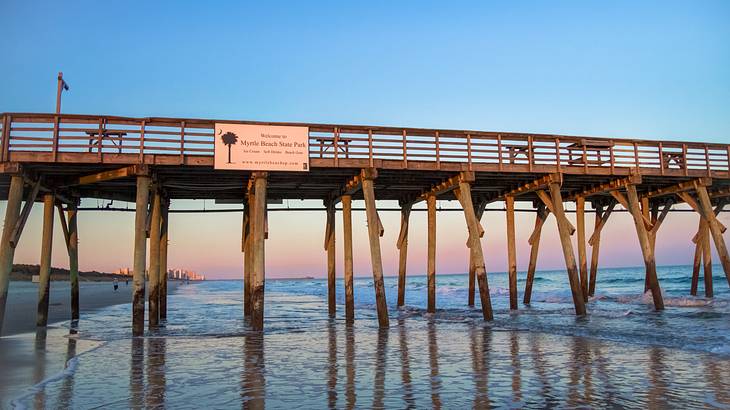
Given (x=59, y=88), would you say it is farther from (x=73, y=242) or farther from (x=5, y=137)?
(x=73, y=242)

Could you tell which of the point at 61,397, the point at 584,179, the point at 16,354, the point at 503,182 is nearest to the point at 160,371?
the point at 61,397

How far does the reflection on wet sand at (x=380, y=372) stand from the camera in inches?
302

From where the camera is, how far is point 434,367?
10305mm

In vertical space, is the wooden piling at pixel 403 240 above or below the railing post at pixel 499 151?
below

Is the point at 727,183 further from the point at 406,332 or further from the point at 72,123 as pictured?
the point at 72,123

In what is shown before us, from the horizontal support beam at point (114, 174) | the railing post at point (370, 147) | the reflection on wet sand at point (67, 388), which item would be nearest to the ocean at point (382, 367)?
the reflection on wet sand at point (67, 388)

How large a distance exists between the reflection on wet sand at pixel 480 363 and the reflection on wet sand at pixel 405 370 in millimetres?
906

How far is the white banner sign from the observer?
15977 mm

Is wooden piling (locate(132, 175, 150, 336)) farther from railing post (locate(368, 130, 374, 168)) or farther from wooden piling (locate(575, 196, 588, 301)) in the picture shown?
wooden piling (locate(575, 196, 588, 301))

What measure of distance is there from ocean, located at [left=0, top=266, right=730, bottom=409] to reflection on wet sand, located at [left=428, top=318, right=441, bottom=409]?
2 centimetres

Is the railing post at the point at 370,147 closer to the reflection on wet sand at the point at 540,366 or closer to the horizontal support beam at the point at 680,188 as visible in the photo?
the reflection on wet sand at the point at 540,366

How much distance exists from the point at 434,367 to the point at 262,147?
29.6 ft

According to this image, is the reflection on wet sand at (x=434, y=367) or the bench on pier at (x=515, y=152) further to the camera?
the bench on pier at (x=515, y=152)

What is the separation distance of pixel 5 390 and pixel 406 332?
1066 cm
